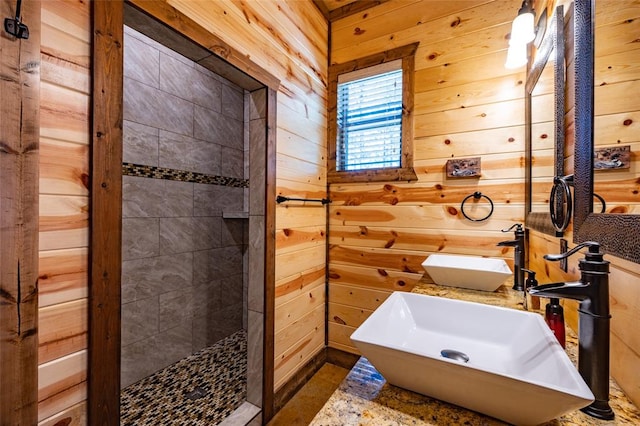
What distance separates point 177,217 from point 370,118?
1.78 metres

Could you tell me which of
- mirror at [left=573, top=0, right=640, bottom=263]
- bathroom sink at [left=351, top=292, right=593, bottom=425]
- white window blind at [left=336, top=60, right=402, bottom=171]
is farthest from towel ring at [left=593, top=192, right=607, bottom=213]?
white window blind at [left=336, top=60, right=402, bottom=171]

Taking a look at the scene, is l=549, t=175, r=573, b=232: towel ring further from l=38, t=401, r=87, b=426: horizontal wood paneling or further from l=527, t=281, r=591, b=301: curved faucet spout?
l=38, t=401, r=87, b=426: horizontal wood paneling

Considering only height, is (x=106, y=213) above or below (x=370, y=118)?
below

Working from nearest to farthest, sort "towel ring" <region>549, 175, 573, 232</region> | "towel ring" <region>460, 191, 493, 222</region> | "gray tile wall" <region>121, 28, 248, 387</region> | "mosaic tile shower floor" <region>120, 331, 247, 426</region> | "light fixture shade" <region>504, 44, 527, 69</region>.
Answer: "towel ring" <region>549, 175, 573, 232</region>, "light fixture shade" <region>504, 44, 527, 69</region>, "mosaic tile shower floor" <region>120, 331, 247, 426</region>, "towel ring" <region>460, 191, 493, 222</region>, "gray tile wall" <region>121, 28, 248, 387</region>

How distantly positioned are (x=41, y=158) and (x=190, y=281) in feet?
5.93

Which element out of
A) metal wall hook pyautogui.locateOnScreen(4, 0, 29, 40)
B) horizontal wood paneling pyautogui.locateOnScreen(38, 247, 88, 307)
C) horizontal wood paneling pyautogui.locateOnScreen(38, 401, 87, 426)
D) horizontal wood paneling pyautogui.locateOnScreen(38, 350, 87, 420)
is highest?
metal wall hook pyautogui.locateOnScreen(4, 0, 29, 40)

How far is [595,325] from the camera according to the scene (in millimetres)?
571

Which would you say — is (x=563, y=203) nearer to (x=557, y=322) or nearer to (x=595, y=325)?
(x=557, y=322)

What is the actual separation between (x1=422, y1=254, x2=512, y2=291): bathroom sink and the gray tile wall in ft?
6.34

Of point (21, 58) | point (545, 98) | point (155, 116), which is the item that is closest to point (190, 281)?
point (155, 116)

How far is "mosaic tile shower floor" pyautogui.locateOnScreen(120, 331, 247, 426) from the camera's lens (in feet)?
5.56

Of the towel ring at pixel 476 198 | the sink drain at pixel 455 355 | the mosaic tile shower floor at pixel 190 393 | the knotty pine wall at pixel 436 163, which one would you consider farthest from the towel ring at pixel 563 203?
the mosaic tile shower floor at pixel 190 393

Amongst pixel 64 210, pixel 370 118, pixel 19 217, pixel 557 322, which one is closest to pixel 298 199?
pixel 370 118

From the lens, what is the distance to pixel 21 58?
75 centimetres
